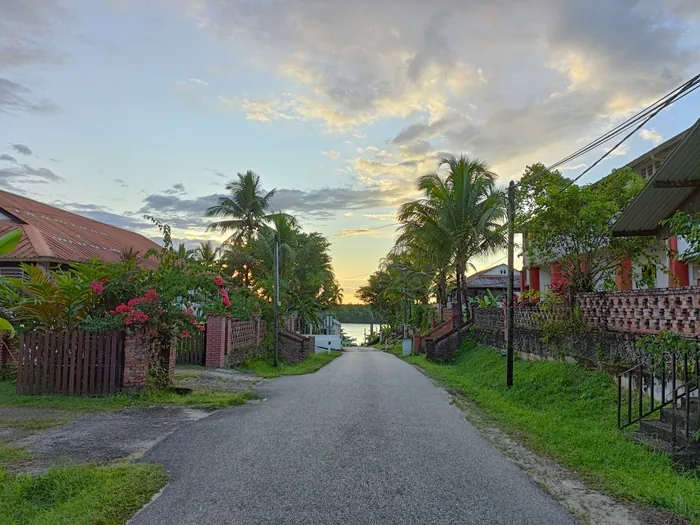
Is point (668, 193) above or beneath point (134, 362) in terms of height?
above

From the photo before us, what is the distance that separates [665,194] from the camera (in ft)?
25.0

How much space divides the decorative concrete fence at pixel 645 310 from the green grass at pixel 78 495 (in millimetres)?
7566

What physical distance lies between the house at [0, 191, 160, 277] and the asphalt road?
844 centimetres

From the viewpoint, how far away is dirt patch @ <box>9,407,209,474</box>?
6.42m

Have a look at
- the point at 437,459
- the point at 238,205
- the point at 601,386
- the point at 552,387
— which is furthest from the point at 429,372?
the point at 238,205

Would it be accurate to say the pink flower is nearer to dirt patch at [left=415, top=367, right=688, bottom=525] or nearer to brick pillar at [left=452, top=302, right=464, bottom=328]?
dirt patch at [left=415, top=367, right=688, bottom=525]

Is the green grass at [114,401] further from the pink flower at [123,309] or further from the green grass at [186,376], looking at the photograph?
the green grass at [186,376]

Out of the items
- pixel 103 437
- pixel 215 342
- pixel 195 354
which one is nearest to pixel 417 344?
pixel 215 342

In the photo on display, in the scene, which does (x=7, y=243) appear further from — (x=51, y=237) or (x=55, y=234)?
(x=55, y=234)

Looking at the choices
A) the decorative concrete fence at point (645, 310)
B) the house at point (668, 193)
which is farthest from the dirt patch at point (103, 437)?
the decorative concrete fence at point (645, 310)

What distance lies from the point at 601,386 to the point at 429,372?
30.9 feet

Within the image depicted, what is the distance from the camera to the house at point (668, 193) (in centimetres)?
646

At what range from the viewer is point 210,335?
1720 cm

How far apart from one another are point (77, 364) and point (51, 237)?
9.83 m
